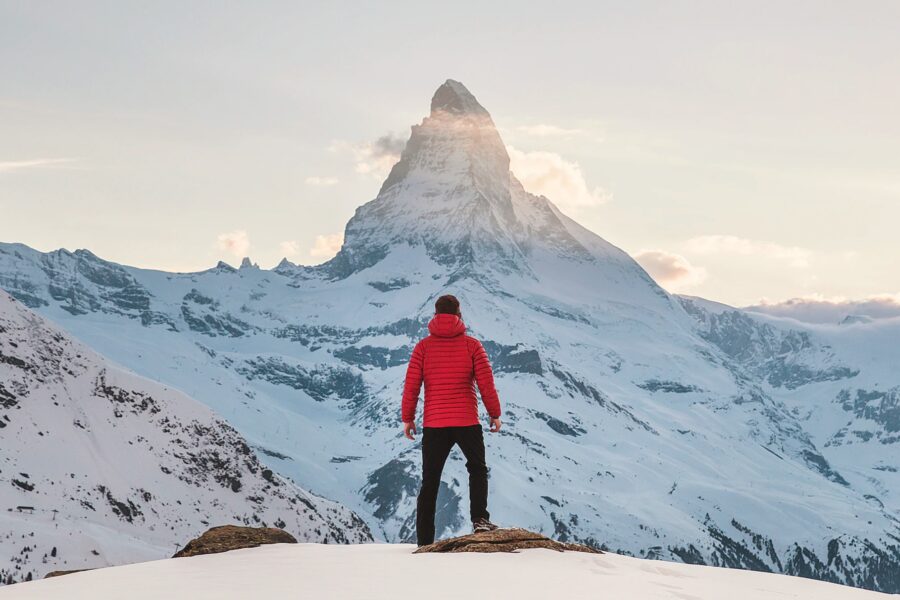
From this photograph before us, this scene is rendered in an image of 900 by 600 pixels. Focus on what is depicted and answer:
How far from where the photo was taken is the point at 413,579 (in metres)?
14.4

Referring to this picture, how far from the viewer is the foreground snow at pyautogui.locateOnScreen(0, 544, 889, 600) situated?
1354 centimetres

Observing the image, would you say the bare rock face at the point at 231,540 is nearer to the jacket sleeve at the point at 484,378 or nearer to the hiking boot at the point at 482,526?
the hiking boot at the point at 482,526

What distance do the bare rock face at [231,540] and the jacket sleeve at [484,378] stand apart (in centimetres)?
542

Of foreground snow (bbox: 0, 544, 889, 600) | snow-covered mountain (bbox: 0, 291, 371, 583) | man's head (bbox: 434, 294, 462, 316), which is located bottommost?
snow-covered mountain (bbox: 0, 291, 371, 583)

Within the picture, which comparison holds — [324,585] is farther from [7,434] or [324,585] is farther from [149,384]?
[149,384]

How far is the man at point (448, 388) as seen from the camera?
736 inches

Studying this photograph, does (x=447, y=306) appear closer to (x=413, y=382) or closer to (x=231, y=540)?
(x=413, y=382)

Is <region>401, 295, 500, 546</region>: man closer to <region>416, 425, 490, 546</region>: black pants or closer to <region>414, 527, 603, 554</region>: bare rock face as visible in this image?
<region>416, 425, 490, 546</region>: black pants

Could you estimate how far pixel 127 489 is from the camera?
14250 centimetres

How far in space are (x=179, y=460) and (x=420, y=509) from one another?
144641mm

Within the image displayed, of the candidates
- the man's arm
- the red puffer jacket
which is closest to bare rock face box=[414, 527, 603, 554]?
the red puffer jacket

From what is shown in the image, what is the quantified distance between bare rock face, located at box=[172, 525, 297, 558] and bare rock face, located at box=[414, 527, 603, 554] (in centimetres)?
404

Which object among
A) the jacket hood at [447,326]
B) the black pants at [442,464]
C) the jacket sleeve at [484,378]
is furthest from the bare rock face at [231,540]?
the jacket hood at [447,326]

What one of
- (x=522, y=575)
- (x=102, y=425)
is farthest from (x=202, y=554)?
(x=102, y=425)
